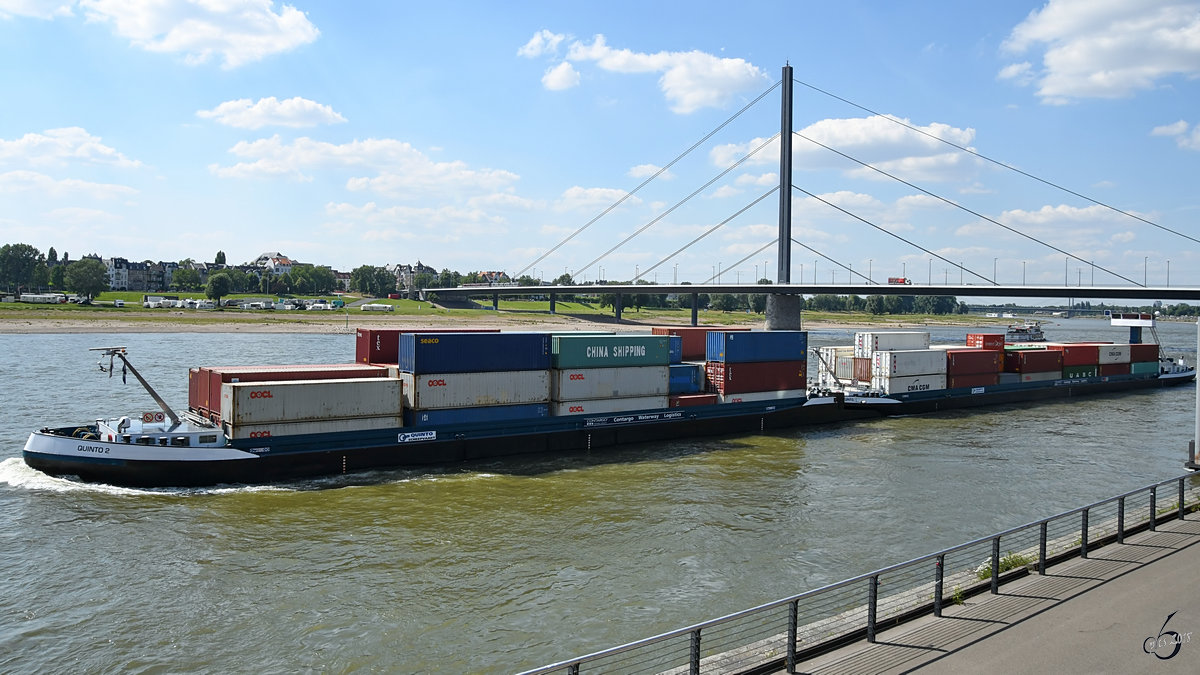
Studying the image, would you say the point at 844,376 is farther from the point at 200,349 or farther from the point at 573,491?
the point at 200,349

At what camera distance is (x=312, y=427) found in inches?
1092

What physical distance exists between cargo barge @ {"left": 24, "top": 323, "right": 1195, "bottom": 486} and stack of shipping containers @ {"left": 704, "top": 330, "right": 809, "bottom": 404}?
0.29 ft

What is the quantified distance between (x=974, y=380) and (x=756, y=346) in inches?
865

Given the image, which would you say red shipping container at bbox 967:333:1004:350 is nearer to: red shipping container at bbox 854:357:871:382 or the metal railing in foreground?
red shipping container at bbox 854:357:871:382

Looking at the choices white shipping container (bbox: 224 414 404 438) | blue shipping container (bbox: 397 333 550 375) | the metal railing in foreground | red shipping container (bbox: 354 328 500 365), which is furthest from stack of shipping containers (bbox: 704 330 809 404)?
the metal railing in foreground

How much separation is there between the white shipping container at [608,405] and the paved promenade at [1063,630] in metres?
22.8

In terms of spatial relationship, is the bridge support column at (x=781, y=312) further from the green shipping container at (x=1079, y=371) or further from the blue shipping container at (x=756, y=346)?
the blue shipping container at (x=756, y=346)

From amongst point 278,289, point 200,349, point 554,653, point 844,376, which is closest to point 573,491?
point 554,653

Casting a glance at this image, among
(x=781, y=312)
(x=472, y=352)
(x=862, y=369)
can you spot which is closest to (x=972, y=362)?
(x=862, y=369)

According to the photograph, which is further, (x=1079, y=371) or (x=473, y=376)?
(x=1079, y=371)

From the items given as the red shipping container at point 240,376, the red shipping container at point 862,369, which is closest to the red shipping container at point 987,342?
the red shipping container at point 862,369

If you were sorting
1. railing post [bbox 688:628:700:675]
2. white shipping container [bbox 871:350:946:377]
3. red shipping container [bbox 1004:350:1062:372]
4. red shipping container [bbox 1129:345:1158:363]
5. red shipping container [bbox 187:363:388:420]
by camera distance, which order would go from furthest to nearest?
red shipping container [bbox 1129:345:1158:363] < red shipping container [bbox 1004:350:1062:372] < white shipping container [bbox 871:350:946:377] < red shipping container [bbox 187:363:388:420] < railing post [bbox 688:628:700:675]

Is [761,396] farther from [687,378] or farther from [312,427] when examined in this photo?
[312,427]

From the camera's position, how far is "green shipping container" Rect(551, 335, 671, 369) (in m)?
33.6
